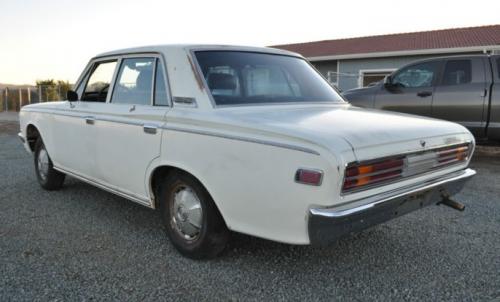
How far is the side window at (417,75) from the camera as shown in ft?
25.9

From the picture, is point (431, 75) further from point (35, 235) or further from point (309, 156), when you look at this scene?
point (35, 235)

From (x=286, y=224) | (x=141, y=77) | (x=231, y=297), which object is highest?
(x=141, y=77)

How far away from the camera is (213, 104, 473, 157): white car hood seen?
102 inches

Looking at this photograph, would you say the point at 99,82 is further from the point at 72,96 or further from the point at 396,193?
the point at 396,193

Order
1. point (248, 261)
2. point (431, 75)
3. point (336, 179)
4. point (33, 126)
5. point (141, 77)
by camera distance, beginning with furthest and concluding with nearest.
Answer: point (431, 75) < point (33, 126) < point (141, 77) < point (248, 261) < point (336, 179)

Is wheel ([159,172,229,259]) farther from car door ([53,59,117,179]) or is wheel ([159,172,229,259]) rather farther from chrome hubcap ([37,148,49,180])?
chrome hubcap ([37,148,49,180])

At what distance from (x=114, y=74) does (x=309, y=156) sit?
246cm

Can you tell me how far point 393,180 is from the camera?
2.86 meters

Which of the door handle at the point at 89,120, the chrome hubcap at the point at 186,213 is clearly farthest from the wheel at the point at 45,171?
the chrome hubcap at the point at 186,213

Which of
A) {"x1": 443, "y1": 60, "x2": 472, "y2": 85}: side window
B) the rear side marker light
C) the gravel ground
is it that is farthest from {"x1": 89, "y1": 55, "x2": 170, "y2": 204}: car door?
{"x1": 443, "y1": 60, "x2": 472, "y2": 85}: side window

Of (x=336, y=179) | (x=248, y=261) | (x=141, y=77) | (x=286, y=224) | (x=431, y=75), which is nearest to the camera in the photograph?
(x=336, y=179)

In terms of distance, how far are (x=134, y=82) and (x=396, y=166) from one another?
235 cm

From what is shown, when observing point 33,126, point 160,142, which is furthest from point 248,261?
point 33,126

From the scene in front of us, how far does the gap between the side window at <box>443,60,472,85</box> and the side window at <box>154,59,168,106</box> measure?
19.2ft
